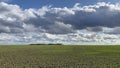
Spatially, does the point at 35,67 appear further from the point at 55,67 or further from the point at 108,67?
the point at 108,67

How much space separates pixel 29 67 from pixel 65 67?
436 centimetres

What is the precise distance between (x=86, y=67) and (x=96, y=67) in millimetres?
1249

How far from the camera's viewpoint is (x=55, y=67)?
31.2 metres

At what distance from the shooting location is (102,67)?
101 ft

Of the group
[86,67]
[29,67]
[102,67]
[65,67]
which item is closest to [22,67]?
[29,67]

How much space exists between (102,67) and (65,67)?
4.45m

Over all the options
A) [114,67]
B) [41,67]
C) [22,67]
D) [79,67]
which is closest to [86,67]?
[79,67]

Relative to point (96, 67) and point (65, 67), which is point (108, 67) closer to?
point (96, 67)

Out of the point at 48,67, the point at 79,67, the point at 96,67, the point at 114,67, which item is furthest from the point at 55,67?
the point at 114,67

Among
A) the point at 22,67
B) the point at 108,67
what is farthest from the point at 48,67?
the point at 108,67

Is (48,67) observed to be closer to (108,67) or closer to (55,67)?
(55,67)

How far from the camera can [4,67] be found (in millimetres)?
30844

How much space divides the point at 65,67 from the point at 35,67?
12.1ft

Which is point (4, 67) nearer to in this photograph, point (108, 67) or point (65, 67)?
point (65, 67)
